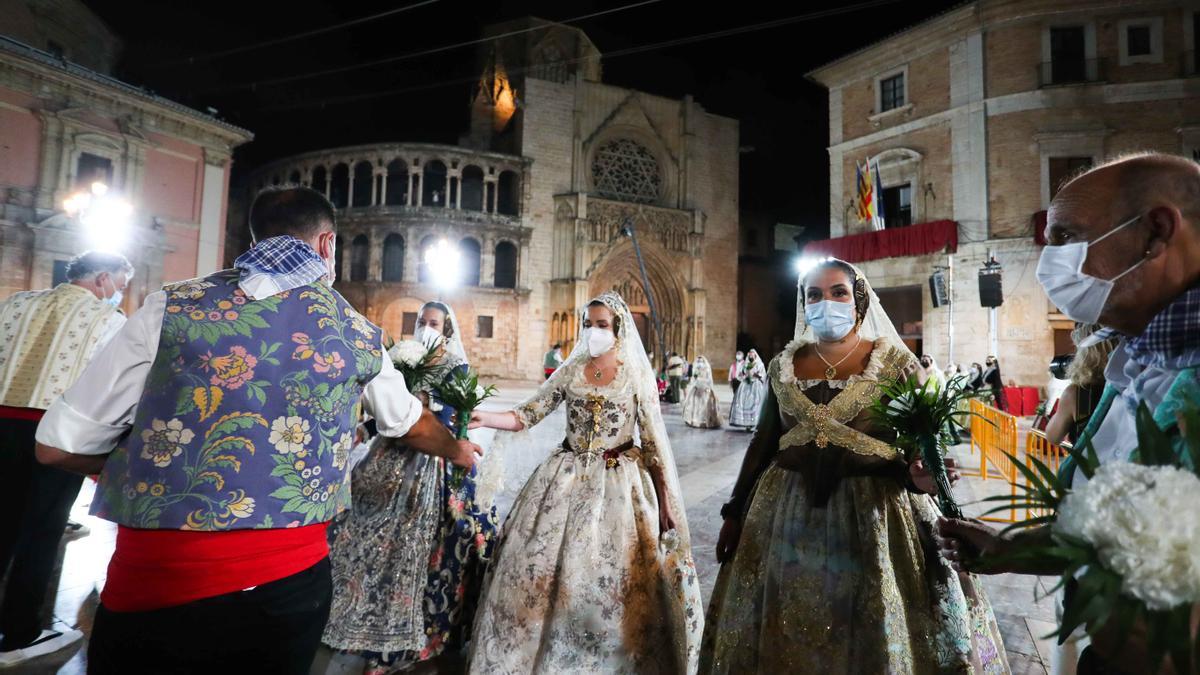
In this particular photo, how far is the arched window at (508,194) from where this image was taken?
28734mm

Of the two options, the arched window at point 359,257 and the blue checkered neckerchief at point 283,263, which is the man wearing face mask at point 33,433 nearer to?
the blue checkered neckerchief at point 283,263

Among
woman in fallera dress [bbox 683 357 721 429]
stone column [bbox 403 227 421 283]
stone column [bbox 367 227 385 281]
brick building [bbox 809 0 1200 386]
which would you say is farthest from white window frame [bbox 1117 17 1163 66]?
stone column [bbox 367 227 385 281]

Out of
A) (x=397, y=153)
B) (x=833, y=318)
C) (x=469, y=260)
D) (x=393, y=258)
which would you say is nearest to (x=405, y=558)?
(x=833, y=318)

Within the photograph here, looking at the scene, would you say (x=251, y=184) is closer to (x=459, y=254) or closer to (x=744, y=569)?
(x=459, y=254)

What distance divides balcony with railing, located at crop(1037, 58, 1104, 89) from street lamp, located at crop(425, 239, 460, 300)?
734 inches

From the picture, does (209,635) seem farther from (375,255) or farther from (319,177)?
(319,177)

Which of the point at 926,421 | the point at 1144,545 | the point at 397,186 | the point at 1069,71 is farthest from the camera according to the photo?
the point at 397,186

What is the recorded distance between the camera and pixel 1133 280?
1.25 metres

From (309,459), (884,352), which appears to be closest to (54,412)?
(309,459)

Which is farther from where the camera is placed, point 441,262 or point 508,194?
point 508,194

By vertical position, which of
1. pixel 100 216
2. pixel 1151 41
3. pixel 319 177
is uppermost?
pixel 1151 41

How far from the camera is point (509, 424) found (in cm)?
324

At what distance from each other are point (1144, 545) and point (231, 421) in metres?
1.91

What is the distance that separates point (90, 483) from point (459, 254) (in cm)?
2163
